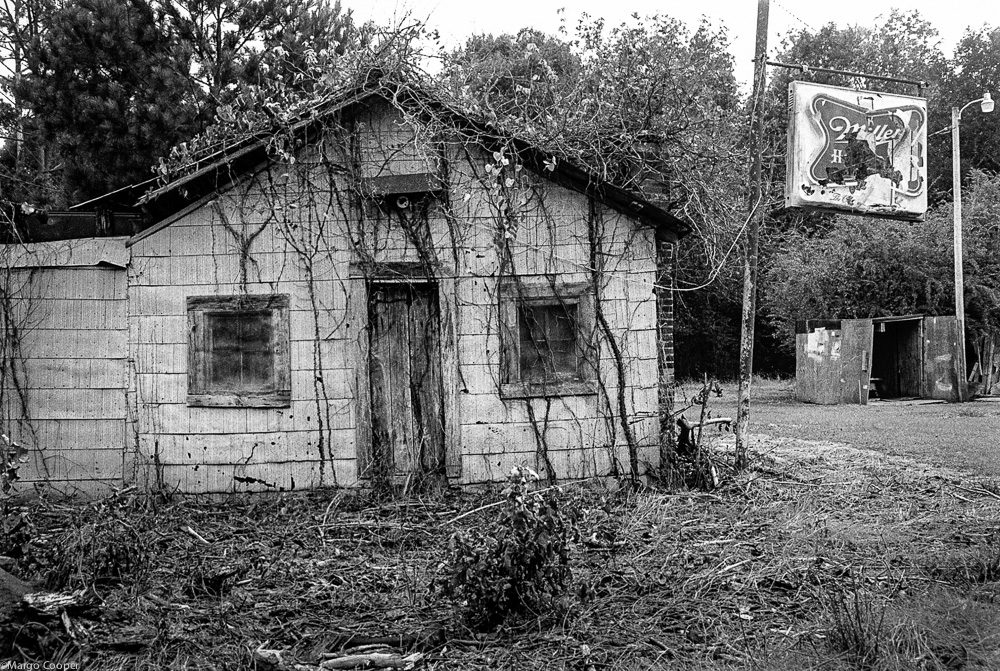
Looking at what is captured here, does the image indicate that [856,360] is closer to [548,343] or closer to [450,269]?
[548,343]

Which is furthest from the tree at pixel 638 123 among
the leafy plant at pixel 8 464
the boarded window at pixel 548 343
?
the leafy plant at pixel 8 464

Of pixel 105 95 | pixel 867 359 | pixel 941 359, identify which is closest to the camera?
pixel 105 95

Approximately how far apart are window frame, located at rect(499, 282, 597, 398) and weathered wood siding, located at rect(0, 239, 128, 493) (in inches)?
159

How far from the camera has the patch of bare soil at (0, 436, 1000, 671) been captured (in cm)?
508

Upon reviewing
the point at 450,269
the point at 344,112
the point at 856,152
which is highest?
the point at 344,112

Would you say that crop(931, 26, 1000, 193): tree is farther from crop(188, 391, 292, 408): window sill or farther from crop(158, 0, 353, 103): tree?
crop(188, 391, 292, 408): window sill

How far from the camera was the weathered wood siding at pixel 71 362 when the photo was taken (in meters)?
9.15

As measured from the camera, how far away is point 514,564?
543 cm

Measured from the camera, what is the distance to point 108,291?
9.23 m

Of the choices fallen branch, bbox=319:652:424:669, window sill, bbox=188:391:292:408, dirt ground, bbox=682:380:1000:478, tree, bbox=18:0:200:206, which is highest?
tree, bbox=18:0:200:206

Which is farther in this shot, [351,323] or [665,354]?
[665,354]

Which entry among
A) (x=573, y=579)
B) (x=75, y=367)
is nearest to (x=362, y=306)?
(x=75, y=367)

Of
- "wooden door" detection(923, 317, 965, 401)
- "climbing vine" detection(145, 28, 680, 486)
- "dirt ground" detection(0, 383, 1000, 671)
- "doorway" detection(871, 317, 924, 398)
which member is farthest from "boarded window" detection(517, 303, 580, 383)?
"wooden door" detection(923, 317, 965, 401)

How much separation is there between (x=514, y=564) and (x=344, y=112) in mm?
5701
